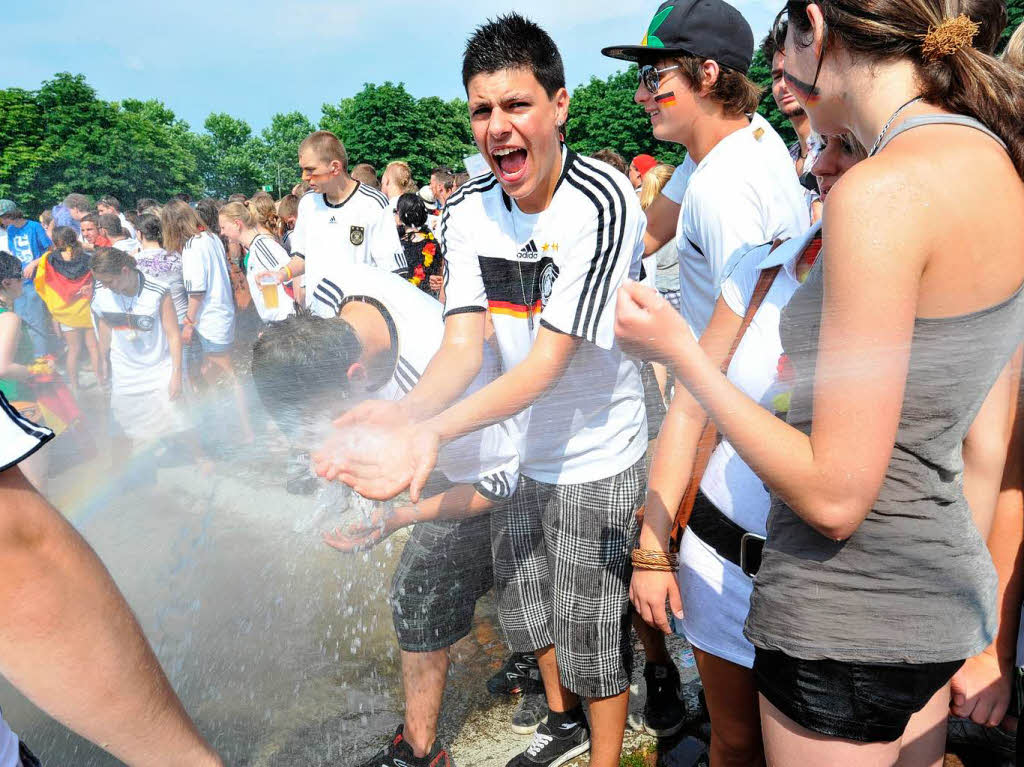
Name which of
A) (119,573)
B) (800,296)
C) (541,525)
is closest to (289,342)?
(119,573)

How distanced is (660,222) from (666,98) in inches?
25.1

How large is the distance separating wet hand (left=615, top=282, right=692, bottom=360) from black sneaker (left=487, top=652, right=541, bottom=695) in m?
2.00

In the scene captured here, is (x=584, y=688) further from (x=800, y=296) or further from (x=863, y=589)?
(x=800, y=296)

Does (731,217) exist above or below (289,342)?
above

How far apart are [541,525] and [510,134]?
1.20 metres

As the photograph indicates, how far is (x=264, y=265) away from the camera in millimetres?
5984

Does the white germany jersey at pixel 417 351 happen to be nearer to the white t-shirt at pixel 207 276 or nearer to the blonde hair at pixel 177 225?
the white t-shirt at pixel 207 276

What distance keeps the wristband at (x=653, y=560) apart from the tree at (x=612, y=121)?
2613cm

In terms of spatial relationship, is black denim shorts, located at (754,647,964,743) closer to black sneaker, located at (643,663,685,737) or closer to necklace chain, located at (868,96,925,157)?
necklace chain, located at (868,96,925,157)

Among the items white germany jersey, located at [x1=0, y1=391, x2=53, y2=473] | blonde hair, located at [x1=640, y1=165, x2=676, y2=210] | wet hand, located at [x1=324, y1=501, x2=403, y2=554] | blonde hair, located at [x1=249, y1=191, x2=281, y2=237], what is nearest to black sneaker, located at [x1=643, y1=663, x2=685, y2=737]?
wet hand, located at [x1=324, y1=501, x2=403, y2=554]

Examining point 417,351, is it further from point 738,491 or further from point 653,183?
point 653,183

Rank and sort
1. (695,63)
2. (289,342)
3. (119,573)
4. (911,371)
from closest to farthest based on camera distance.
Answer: (911,371) → (119,573) → (289,342) → (695,63)

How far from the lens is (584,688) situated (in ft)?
7.15

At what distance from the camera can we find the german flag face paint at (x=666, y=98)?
2.45 metres
